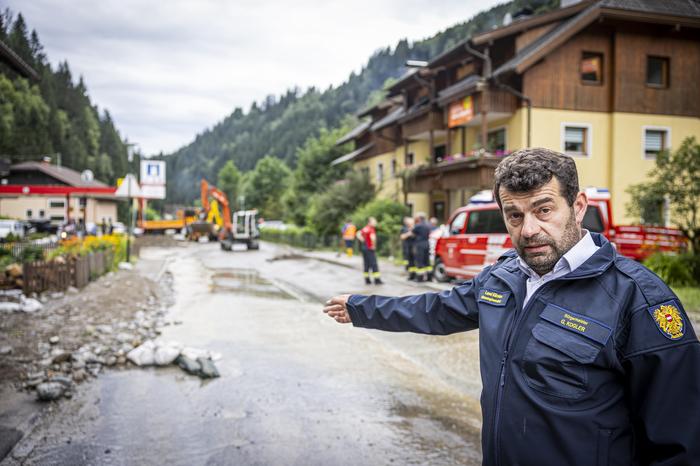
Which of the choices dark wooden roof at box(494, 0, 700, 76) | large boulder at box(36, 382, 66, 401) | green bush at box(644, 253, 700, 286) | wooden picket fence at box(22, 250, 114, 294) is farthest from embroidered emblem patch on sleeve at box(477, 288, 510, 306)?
dark wooden roof at box(494, 0, 700, 76)

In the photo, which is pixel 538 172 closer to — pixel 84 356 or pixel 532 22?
pixel 84 356

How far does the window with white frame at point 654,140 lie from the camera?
23391 millimetres

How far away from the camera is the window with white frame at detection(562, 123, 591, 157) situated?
74.9 ft

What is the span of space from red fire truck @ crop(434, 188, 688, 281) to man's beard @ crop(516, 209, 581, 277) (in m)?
10.9

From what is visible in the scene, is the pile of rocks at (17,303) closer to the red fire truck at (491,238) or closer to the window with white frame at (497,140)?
the red fire truck at (491,238)

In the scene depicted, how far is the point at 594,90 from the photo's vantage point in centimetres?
2303

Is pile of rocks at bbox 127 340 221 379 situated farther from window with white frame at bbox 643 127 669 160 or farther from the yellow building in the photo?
window with white frame at bbox 643 127 669 160

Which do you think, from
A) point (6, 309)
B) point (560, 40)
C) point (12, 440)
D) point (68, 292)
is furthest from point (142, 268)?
point (560, 40)

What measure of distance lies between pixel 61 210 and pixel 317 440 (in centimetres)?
5665

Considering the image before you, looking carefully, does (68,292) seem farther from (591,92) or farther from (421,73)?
(421,73)

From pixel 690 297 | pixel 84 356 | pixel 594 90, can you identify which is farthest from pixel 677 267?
pixel 594 90

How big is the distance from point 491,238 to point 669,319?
471 inches

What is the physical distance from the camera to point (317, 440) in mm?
4336

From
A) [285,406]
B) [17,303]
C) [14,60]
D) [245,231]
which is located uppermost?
[14,60]
